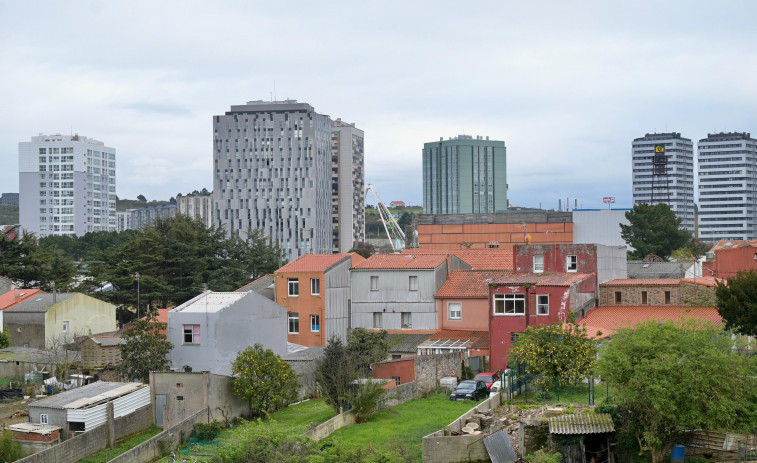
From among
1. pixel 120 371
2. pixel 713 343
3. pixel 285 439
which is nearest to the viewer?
pixel 285 439

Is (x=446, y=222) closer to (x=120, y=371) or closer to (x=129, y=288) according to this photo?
(x=129, y=288)

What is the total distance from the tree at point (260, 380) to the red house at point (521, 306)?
10673mm

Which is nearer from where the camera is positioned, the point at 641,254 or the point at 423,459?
the point at 423,459

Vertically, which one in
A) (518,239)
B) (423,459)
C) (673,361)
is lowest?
(423,459)

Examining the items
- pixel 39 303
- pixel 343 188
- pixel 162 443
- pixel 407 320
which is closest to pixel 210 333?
pixel 162 443

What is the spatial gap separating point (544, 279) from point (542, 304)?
6.78 feet

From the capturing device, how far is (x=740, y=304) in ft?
129

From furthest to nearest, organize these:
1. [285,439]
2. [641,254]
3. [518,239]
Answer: [518,239] → [641,254] → [285,439]

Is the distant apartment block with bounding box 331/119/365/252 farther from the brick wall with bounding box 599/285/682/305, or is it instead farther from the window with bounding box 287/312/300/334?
the brick wall with bounding box 599/285/682/305

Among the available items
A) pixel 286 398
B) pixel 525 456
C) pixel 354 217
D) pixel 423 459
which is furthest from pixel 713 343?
pixel 354 217

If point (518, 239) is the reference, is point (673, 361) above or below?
below

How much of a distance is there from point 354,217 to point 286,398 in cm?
15532

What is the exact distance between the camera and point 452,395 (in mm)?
36312

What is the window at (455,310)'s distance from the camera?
50.3m
